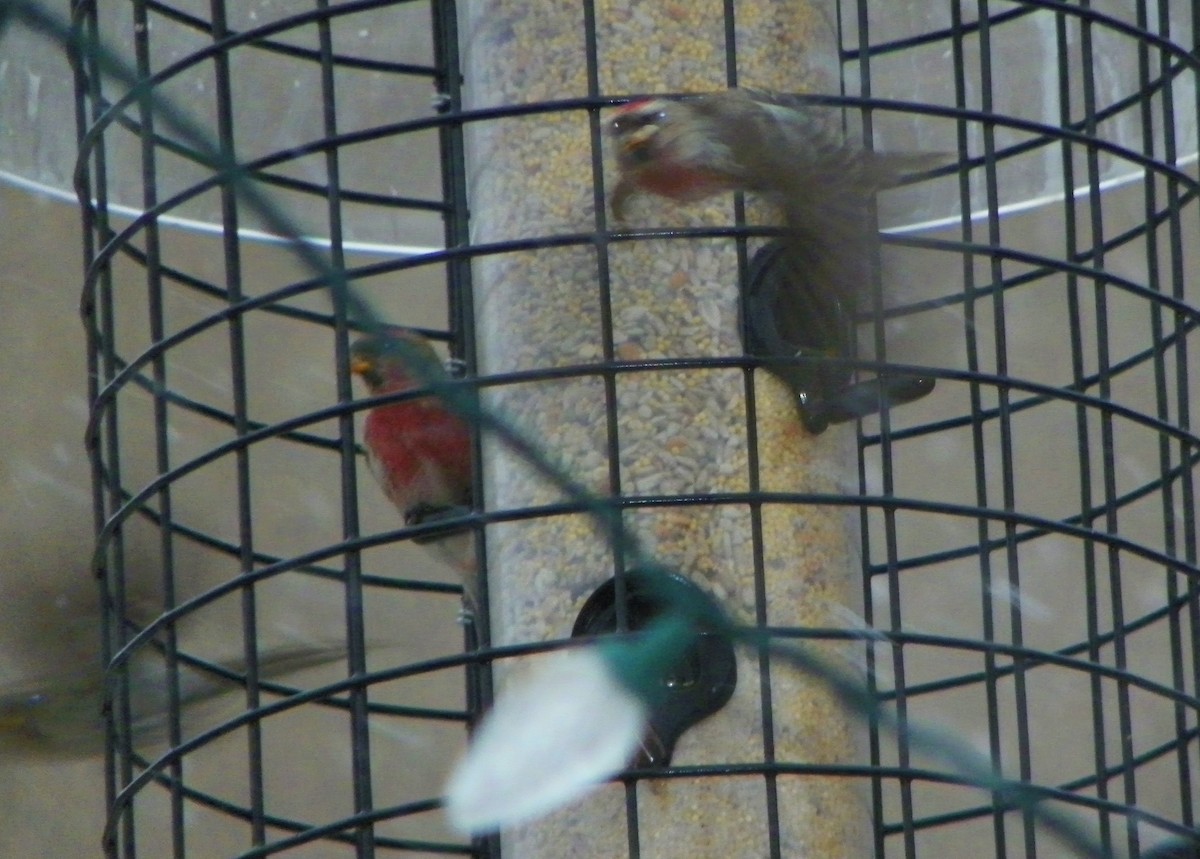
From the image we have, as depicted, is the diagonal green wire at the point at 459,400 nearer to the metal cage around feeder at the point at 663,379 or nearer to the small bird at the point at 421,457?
the metal cage around feeder at the point at 663,379

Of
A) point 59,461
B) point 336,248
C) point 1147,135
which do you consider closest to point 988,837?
point 59,461

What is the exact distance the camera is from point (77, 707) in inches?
118

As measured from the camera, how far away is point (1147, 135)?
2.59 meters

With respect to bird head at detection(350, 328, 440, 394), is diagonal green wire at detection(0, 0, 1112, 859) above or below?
below

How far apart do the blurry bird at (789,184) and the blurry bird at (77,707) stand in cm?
80

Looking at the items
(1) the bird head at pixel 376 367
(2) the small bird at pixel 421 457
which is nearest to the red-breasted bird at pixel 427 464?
(2) the small bird at pixel 421 457

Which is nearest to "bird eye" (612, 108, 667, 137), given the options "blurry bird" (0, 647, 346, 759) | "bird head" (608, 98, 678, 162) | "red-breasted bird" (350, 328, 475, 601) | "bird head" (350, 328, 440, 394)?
"bird head" (608, 98, 678, 162)

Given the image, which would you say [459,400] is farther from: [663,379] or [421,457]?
[421,457]

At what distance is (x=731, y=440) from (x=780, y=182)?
268mm

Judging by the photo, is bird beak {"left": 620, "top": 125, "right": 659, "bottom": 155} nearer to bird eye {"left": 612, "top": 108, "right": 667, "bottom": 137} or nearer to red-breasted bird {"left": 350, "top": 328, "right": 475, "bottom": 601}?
bird eye {"left": 612, "top": 108, "right": 667, "bottom": 137}

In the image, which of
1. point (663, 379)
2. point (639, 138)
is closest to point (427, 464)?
point (663, 379)

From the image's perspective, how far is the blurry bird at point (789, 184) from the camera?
226 cm

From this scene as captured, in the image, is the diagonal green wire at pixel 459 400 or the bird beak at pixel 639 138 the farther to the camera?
the bird beak at pixel 639 138

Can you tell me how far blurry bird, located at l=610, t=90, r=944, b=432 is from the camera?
2.26 metres
